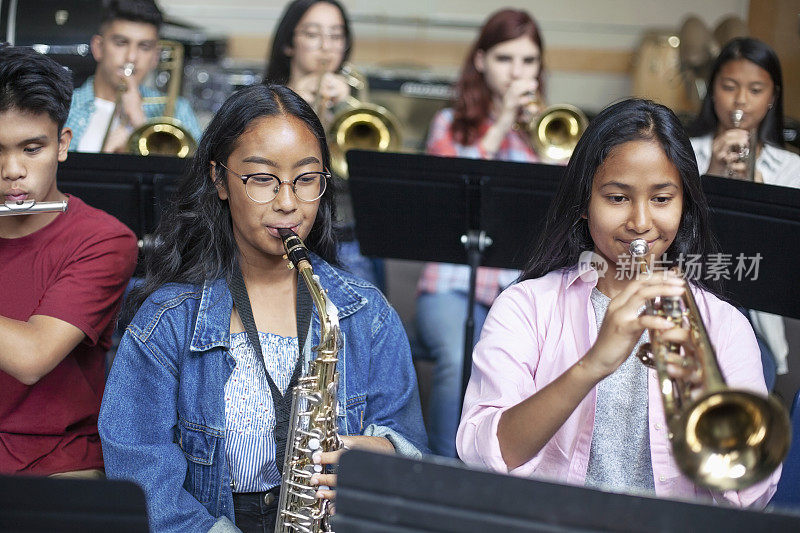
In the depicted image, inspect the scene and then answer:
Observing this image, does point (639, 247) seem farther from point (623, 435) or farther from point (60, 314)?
point (60, 314)

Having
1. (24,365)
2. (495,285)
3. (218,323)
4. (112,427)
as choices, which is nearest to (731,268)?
(495,285)

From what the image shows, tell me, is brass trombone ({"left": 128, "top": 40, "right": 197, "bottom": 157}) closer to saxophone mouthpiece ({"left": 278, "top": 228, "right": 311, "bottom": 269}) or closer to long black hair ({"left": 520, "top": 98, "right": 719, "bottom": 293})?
saxophone mouthpiece ({"left": 278, "top": 228, "right": 311, "bottom": 269})

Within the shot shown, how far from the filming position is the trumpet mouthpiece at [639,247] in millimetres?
1614

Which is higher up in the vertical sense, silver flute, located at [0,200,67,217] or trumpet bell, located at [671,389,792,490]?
silver flute, located at [0,200,67,217]

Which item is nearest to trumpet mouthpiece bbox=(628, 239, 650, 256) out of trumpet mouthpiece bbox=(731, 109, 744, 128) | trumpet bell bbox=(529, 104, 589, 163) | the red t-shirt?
the red t-shirt

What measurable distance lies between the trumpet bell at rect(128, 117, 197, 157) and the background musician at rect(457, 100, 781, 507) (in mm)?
1632

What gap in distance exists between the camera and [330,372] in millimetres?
1695

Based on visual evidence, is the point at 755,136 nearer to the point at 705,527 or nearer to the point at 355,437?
the point at 355,437

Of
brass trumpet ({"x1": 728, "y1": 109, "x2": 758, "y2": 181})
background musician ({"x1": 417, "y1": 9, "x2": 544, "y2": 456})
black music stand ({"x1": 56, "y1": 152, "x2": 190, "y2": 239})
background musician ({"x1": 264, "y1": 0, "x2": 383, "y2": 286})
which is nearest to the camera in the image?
black music stand ({"x1": 56, "y1": 152, "x2": 190, "y2": 239})

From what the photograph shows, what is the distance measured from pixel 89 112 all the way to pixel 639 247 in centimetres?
227

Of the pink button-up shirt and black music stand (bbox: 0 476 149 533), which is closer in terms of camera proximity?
black music stand (bbox: 0 476 149 533)

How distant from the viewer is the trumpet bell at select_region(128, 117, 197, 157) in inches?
119

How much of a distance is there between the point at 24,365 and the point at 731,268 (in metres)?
1.56

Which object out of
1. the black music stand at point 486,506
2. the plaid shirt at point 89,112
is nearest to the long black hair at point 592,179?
the black music stand at point 486,506
